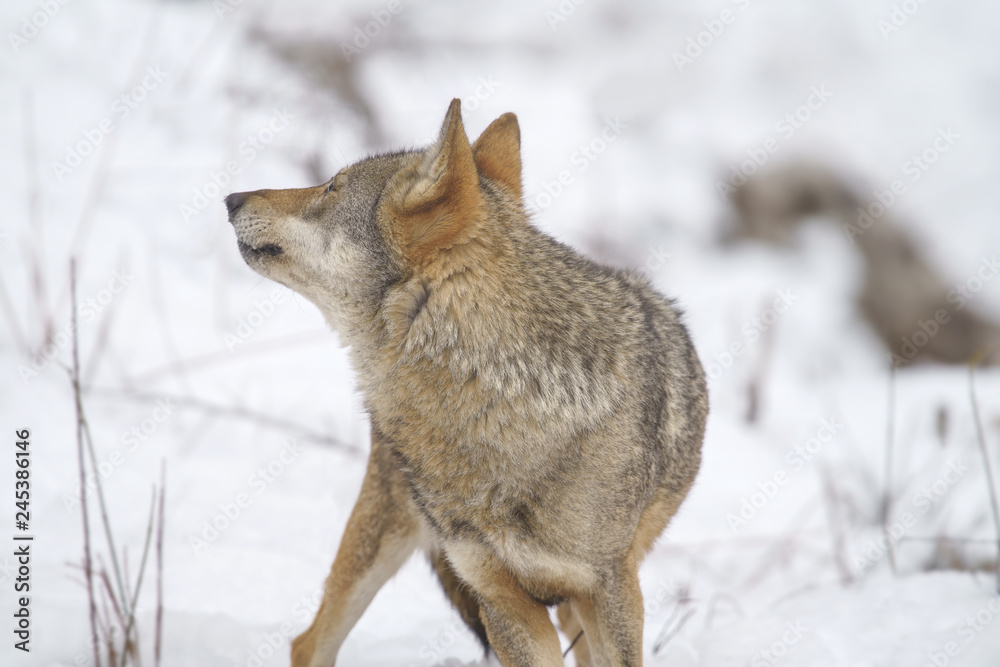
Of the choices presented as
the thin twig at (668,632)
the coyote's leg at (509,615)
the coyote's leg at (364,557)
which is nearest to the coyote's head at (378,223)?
the coyote's leg at (364,557)

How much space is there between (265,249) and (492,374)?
0.97 metres

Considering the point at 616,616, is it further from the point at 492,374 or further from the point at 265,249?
the point at 265,249

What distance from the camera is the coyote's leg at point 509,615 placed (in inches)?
107

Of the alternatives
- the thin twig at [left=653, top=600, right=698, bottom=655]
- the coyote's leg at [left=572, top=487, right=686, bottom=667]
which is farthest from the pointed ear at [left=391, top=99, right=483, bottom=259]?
the thin twig at [left=653, top=600, right=698, bottom=655]

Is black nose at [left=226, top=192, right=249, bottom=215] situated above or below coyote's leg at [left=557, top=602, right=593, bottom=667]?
above

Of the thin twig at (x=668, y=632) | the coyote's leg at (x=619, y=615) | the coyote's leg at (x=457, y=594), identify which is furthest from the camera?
the thin twig at (x=668, y=632)

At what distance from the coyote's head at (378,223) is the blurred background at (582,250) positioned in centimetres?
48

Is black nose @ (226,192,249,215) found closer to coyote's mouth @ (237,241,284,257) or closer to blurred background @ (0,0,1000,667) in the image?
coyote's mouth @ (237,241,284,257)

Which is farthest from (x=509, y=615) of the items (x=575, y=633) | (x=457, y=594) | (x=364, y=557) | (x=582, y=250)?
(x=582, y=250)

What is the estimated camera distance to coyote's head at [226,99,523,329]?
260 centimetres

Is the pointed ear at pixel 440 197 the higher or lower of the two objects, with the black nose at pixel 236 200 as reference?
lower

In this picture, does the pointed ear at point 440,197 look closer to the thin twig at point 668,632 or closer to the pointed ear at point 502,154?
the pointed ear at point 502,154

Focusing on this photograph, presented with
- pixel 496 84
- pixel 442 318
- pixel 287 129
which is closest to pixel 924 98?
pixel 496 84

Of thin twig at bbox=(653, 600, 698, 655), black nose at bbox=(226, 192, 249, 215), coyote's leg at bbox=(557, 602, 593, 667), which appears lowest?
thin twig at bbox=(653, 600, 698, 655)
